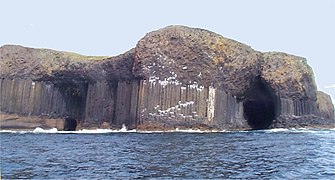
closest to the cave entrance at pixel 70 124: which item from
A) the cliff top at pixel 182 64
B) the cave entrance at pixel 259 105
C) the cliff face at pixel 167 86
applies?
the cliff face at pixel 167 86

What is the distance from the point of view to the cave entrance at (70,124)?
2144 inches

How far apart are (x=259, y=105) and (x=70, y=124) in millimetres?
26957

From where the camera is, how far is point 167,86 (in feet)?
154

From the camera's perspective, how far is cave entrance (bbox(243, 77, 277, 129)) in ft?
179

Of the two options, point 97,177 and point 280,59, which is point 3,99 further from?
point 97,177

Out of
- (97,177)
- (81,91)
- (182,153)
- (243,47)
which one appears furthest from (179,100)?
(97,177)

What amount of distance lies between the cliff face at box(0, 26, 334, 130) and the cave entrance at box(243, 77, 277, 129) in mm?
146

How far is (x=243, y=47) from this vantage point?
172ft

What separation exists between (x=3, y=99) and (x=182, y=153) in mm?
37803

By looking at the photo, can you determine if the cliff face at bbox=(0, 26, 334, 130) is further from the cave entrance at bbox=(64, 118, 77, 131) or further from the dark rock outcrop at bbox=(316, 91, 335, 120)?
the dark rock outcrop at bbox=(316, 91, 335, 120)

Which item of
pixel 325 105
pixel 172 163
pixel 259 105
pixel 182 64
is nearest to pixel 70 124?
pixel 182 64

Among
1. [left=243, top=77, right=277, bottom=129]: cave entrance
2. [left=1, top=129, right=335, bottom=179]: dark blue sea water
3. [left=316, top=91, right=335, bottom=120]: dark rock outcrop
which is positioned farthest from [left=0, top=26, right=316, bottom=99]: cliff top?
[left=1, top=129, right=335, bottom=179]: dark blue sea water

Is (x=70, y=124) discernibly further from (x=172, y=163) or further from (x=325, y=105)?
(x=325, y=105)

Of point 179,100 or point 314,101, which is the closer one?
point 179,100
